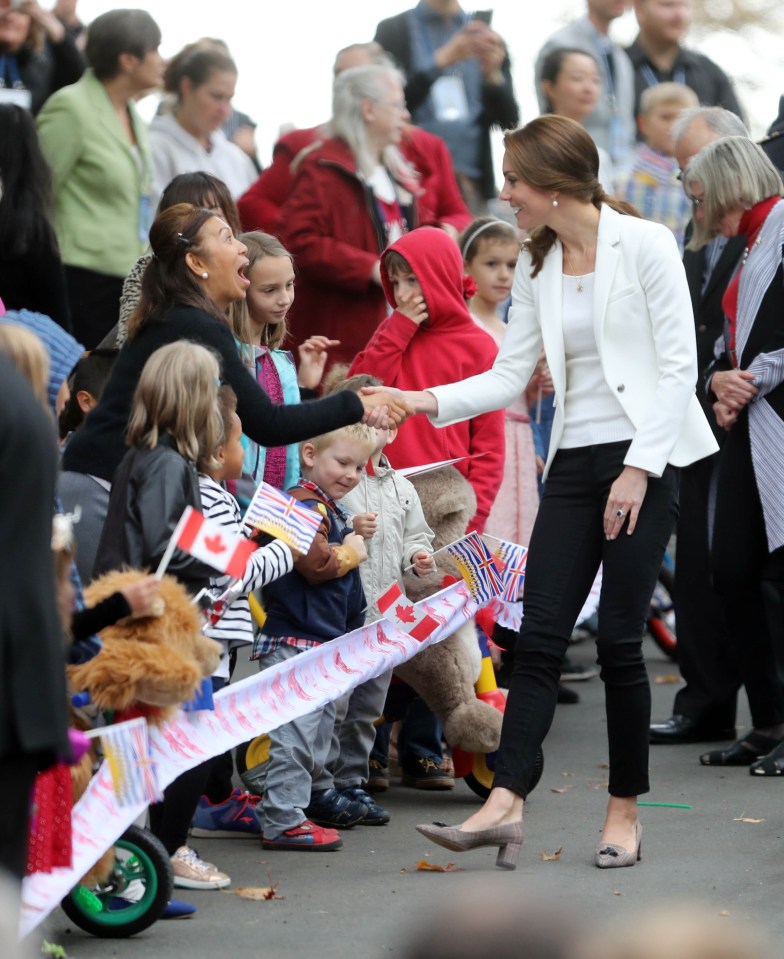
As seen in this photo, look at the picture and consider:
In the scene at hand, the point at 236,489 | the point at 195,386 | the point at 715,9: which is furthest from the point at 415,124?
the point at 715,9

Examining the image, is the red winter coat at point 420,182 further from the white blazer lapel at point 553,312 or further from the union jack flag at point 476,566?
the white blazer lapel at point 553,312

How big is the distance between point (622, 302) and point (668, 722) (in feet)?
10.0

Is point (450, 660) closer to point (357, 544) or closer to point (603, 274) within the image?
point (357, 544)

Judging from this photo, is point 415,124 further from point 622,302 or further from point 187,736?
point 187,736

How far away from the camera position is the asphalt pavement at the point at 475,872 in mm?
4832

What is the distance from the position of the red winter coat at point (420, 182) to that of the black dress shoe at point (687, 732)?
307 cm

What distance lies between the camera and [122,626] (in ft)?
14.8

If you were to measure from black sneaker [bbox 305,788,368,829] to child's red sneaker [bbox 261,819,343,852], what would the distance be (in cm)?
30

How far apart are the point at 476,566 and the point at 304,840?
4.64 feet

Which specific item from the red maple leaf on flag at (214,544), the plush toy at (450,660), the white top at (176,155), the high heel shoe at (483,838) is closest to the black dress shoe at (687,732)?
the plush toy at (450,660)

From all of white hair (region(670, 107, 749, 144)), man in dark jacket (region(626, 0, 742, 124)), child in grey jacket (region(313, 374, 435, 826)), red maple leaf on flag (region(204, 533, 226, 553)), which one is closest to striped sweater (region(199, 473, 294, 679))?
red maple leaf on flag (region(204, 533, 226, 553))

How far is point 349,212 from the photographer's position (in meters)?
8.82

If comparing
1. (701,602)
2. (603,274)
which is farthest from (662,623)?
(603,274)

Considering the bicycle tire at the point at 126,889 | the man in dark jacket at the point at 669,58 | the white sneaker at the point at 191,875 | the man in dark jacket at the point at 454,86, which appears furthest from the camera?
the man in dark jacket at the point at 669,58
